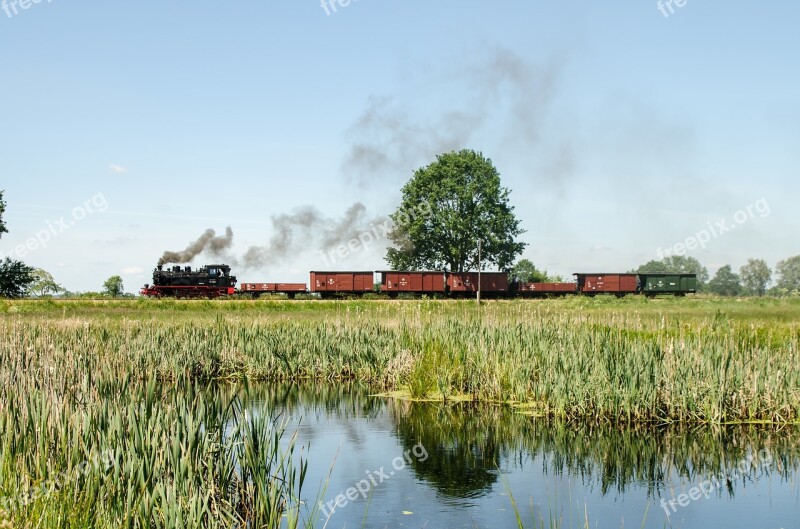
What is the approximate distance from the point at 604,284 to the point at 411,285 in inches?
700

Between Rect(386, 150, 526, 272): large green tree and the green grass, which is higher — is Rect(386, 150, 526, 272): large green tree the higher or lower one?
the higher one

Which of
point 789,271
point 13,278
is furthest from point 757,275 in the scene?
point 13,278

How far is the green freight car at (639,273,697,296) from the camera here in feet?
215

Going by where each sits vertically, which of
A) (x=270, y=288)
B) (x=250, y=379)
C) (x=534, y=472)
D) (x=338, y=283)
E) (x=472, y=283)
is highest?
(x=472, y=283)

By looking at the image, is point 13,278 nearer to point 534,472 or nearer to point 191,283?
point 191,283

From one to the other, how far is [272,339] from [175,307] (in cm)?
2105

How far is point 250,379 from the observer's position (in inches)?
866

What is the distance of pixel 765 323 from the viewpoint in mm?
25344

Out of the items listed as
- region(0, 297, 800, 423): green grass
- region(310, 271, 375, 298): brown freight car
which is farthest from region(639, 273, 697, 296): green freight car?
region(0, 297, 800, 423): green grass

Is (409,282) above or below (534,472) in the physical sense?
above

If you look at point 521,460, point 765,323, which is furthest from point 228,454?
point 765,323

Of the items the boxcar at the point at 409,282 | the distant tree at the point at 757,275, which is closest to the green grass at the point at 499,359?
the boxcar at the point at 409,282

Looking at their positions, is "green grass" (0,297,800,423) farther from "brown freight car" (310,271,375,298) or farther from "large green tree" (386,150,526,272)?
"large green tree" (386,150,526,272)

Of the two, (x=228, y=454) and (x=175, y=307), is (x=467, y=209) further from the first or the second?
(x=228, y=454)
